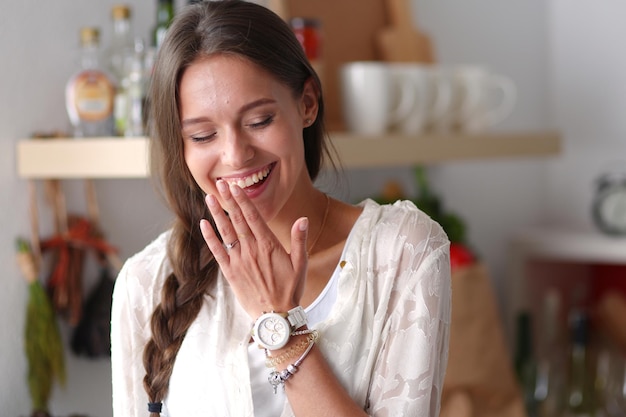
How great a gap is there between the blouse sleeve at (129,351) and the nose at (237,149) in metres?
0.27

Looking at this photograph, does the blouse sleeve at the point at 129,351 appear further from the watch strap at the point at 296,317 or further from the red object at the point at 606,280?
the red object at the point at 606,280

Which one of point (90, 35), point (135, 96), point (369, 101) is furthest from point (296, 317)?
point (369, 101)

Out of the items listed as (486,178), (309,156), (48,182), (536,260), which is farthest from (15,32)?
(536,260)

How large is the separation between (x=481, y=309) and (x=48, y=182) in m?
1.07

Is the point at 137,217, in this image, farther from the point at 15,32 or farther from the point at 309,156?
the point at 309,156

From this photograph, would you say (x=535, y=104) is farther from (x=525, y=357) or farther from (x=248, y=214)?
(x=248, y=214)

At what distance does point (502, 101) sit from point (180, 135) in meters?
1.61

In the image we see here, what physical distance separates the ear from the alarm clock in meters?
1.74

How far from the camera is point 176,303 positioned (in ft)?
4.07

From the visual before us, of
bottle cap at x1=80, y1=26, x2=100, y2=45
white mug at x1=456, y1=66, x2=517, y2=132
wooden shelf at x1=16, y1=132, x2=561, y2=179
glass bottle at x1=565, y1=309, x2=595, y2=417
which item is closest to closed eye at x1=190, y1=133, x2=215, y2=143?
wooden shelf at x1=16, y1=132, x2=561, y2=179

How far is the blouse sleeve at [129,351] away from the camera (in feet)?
4.09

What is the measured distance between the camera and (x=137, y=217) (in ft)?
6.04

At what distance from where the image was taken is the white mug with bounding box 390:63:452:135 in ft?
6.76

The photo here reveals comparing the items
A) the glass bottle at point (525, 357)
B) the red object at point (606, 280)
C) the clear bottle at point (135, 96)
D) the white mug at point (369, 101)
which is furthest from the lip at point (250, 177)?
the red object at point (606, 280)
